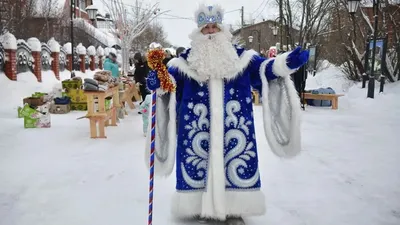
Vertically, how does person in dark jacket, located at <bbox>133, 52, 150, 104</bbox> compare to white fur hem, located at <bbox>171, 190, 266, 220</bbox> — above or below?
above

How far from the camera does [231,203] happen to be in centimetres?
323

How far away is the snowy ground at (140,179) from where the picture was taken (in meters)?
3.67

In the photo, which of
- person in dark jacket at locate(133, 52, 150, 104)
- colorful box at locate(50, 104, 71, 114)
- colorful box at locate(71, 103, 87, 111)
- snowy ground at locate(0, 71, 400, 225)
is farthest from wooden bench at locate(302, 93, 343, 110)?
colorful box at locate(50, 104, 71, 114)

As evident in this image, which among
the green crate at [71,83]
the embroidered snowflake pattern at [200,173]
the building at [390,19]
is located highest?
the building at [390,19]

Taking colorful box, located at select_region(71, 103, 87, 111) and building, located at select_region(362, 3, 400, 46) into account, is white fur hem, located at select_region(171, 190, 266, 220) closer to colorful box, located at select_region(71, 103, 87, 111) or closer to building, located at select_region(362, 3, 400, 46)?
colorful box, located at select_region(71, 103, 87, 111)

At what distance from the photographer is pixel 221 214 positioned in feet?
10.3

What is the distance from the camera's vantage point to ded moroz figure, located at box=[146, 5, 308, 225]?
3201 millimetres

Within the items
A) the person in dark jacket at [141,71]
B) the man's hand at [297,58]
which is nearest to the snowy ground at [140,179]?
the man's hand at [297,58]

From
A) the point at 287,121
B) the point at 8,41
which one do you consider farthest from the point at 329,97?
the point at 8,41

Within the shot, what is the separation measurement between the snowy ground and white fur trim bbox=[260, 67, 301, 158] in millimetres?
661

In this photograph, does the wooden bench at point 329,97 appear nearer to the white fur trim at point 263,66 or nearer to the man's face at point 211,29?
the white fur trim at point 263,66

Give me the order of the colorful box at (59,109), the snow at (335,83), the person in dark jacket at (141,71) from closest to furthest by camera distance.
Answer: the colorful box at (59,109) < the person in dark jacket at (141,71) < the snow at (335,83)

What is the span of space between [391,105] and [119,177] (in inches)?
374

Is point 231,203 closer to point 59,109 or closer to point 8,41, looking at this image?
point 59,109
